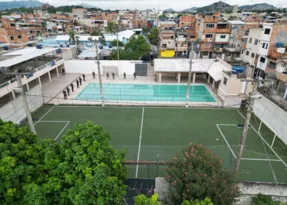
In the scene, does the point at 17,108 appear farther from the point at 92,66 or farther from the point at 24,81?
the point at 92,66

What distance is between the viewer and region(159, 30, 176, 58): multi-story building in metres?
36.3

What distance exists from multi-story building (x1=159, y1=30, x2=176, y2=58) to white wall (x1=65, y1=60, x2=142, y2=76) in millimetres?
8693

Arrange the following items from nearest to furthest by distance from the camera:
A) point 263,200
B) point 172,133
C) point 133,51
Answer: point 263,200 < point 172,133 < point 133,51

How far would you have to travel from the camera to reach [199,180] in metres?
7.23

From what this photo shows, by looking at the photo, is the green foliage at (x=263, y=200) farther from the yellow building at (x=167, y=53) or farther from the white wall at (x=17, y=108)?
the yellow building at (x=167, y=53)

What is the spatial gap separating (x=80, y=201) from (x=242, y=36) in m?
38.3

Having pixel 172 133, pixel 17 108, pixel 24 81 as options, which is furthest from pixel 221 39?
pixel 17 108

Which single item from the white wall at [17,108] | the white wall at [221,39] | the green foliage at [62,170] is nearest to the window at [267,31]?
the white wall at [221,39]

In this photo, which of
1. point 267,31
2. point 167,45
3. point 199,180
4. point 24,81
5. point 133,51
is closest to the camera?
point 199,180

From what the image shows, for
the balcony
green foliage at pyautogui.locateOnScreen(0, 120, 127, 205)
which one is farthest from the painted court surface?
green foliage at pyautogui.locateOnScreen(0, 120, 127, 205)

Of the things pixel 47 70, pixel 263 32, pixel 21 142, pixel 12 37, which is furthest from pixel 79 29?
pixel 21 142

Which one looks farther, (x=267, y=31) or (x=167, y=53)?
(x=167, y=53)

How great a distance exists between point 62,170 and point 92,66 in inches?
1021

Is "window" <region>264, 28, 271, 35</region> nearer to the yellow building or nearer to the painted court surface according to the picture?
the painted court surface
